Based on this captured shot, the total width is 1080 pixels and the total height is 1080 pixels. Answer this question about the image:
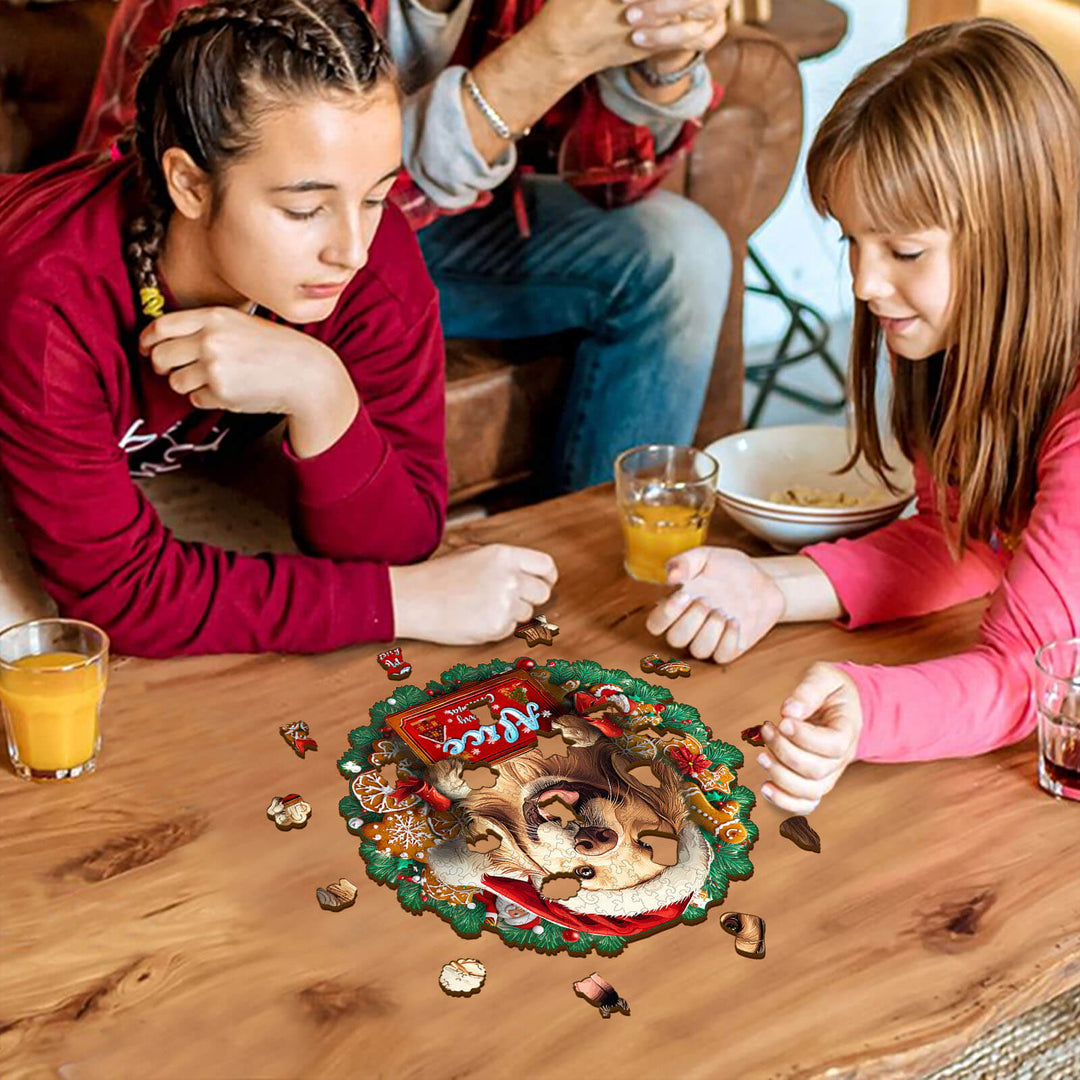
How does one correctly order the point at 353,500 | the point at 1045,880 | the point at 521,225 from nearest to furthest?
the point at 1045,880 → the point at 353,500 → the point at 521,225

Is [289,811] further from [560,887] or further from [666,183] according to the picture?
[666,183]

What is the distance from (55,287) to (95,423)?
4.9 inches

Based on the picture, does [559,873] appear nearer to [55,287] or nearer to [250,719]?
[250,719]

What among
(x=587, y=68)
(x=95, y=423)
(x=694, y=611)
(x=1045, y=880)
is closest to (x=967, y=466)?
(x=694, y=611)

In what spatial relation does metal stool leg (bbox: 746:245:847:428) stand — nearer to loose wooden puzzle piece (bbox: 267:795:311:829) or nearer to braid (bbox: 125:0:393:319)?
braid (bbox: 125:0:393:319)

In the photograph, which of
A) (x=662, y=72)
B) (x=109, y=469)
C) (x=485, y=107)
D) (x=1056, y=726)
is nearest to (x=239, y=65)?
(x=109, y=469)

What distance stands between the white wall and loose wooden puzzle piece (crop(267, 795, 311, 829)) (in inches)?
95.7

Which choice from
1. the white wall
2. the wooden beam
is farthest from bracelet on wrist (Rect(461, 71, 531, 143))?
the white wall

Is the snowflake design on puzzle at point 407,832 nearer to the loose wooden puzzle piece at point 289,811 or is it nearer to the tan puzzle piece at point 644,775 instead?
the loose wooden puzzle piece at point 289,811

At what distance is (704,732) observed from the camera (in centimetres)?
124

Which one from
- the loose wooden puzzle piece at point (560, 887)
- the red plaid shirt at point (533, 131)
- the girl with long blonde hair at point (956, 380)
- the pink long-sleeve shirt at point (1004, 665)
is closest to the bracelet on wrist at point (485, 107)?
the red plaid shirt at point (533, 131)

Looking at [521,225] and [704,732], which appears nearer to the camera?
[704,732]

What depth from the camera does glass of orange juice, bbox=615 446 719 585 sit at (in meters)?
1.49

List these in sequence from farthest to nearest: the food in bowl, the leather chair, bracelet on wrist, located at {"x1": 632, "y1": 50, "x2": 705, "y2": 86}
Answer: the leather chair
bracelet on wrist, located at {"x1": 632, "y1": 50, "x2": 705, "y2": 86}
the food in bowl
